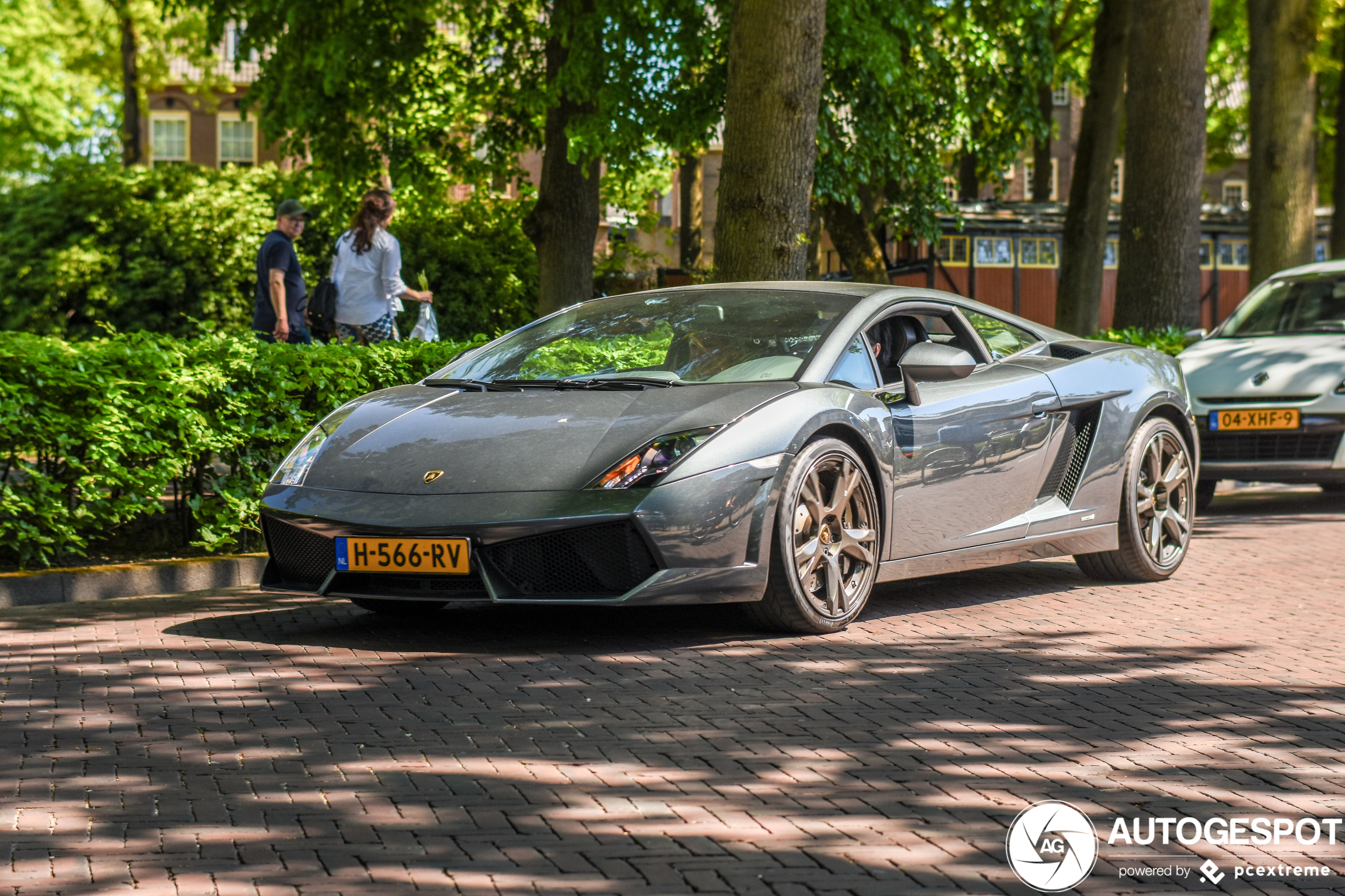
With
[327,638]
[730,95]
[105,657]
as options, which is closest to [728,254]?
[730,95]

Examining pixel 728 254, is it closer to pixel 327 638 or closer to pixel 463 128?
pixel 327 638

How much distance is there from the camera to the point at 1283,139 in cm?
1820

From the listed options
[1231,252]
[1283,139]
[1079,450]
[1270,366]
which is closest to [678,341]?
[1079,450]

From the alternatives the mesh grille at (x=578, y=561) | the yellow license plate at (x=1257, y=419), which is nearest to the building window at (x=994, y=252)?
the yellow license plate at (x=1257, y=419)

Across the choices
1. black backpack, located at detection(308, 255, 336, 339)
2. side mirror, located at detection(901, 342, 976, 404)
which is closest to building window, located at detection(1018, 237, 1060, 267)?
black backpack, located at detection(308, 255, 336, 339)

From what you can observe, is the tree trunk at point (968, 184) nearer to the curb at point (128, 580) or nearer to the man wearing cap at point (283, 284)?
the man wearing cap at point (283, 284)

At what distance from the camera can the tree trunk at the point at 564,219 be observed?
15883mm

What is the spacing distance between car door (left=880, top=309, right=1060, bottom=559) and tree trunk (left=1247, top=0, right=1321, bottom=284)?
1173 cm

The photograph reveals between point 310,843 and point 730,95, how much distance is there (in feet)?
24.1

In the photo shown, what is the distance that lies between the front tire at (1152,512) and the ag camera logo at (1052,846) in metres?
4.12

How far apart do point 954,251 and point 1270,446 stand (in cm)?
2559

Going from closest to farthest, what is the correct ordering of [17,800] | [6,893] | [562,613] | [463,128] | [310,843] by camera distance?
[6,893]
[310,843]
[17,800]
[562,613]
[463,128]

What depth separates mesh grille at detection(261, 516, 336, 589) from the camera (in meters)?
6.01

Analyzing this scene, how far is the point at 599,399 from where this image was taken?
623 centimetres
